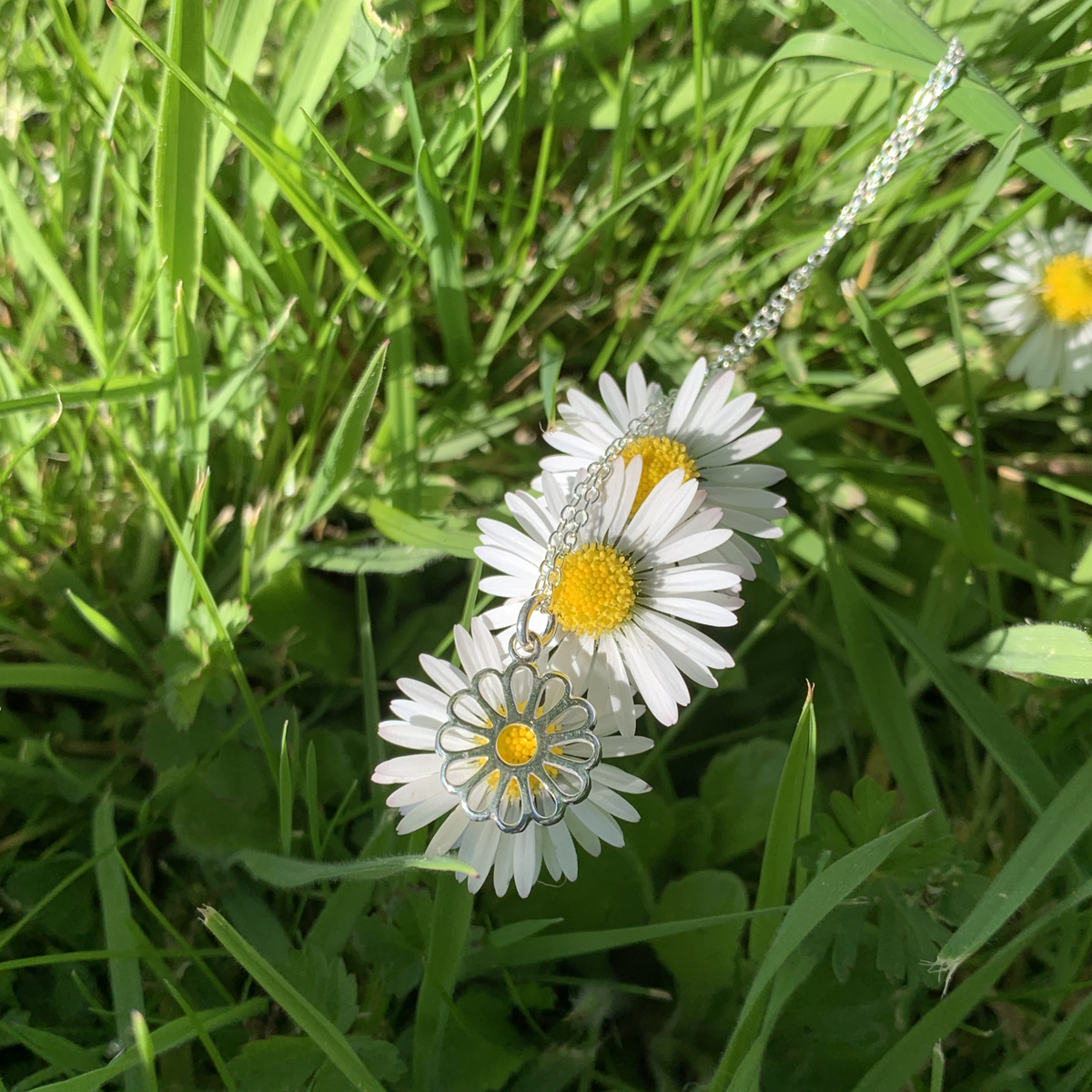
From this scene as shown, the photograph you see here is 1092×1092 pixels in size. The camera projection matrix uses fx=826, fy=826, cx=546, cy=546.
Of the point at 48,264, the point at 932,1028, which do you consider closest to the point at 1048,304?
the point at 932,1028

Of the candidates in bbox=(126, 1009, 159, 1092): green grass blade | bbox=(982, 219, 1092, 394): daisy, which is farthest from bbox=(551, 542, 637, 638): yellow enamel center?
bbox=(982, 219, 1092, 394): daisy

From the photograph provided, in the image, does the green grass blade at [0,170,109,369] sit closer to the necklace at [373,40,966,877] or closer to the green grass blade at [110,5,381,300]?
the green grass blade at [110,5,381,300]

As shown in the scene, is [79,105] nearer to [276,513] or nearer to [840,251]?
[276,513]

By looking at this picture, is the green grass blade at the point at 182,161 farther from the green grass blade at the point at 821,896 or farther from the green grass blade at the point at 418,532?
the green grass blade at the point at 821,896

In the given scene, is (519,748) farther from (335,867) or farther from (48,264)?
(48,264)

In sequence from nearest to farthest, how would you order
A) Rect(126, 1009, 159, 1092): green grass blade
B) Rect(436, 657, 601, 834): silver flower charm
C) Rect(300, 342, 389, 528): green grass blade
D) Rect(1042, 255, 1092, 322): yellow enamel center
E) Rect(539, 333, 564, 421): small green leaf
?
Rect(126, 1009, 159, 1092): green grass blade, Rect(436, 657, 601, 834): silver flower charm, Rect(300, 342, 389, 528): green grass blade, Rect(539, 333, 564, 421): small green leaf, Rect(1042, 255, 1092, 322): yellow enamel center

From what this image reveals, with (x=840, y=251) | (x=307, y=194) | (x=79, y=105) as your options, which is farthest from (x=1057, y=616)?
(x=79, y=105)
